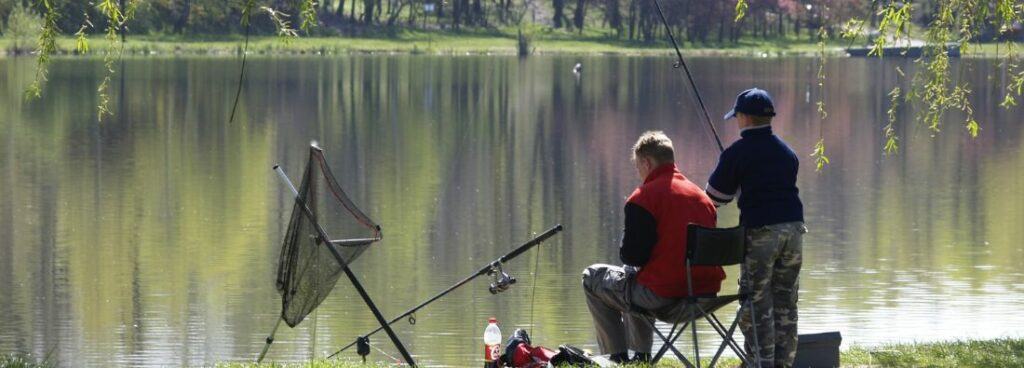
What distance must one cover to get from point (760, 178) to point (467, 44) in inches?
4036

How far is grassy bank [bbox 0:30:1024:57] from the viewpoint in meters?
96.4

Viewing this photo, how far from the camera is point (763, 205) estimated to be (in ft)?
26.3

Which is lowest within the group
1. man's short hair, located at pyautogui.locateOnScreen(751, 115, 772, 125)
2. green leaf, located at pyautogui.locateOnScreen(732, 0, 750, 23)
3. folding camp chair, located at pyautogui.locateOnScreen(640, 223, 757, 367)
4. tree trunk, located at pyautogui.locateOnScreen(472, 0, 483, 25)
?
folding camp chair, located at pyautogui.locateOnScreen(640, 223, 757, 367)

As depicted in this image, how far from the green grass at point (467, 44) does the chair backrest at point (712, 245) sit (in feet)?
281

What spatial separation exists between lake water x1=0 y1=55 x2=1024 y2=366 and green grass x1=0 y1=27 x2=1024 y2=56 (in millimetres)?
47378

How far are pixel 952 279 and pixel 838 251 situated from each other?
7.23 ft

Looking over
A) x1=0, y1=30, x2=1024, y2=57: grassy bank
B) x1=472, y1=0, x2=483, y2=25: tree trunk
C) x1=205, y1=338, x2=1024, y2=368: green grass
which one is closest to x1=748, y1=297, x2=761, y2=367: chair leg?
x1=205, y1=338, x2=1024, y2=368: green grass

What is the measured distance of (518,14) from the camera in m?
126

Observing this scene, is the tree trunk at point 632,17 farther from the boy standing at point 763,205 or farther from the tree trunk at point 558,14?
the boy standing at point 763,205

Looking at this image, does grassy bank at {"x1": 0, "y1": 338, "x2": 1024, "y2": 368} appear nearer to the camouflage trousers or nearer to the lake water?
the camouflage trousers

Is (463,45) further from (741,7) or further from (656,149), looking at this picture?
(656,149)

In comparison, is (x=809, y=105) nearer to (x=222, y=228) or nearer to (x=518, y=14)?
(x=222, y=228)

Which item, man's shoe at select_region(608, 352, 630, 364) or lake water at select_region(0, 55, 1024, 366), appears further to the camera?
lake water at select_region(0, 55, 1024, 366)

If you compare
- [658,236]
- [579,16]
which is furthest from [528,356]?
[579,16]
